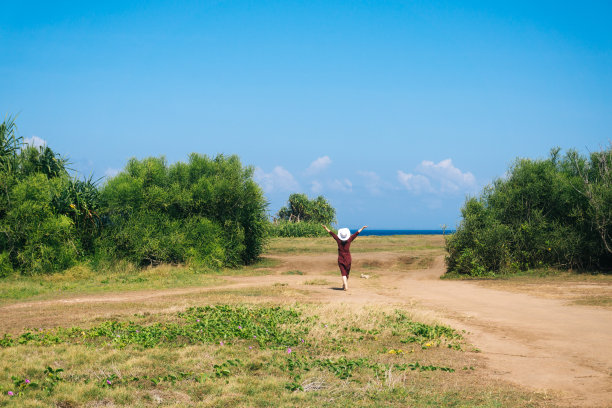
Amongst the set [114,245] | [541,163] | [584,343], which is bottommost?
[584,343]

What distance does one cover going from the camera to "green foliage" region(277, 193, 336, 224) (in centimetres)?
7112

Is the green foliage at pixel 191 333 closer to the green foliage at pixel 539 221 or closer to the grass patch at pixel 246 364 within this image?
the grass patch at pixel 246 364

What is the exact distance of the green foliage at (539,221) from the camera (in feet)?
68.3

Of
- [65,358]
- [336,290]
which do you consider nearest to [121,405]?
[65,358]

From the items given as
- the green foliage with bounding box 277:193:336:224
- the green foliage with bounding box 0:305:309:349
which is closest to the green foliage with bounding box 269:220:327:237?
the green foliage with bounding box 277:193:336:224

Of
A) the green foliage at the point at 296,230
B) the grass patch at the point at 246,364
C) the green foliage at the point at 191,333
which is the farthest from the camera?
the green foliage at the point at 296,230

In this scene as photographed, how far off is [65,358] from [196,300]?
6.33 meters

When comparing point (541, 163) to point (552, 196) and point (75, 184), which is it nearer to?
point (552, 196)

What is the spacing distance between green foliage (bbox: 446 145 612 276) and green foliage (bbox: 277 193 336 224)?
4753 cm

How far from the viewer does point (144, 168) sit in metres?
22.6

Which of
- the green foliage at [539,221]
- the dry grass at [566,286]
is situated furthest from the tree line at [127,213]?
the dry grass at [566,286]

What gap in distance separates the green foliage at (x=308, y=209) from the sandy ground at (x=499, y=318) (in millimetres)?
49162

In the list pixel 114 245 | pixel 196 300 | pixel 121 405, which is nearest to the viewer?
pixel 121 405

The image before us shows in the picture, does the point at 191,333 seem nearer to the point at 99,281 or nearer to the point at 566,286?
the point at 99,281
